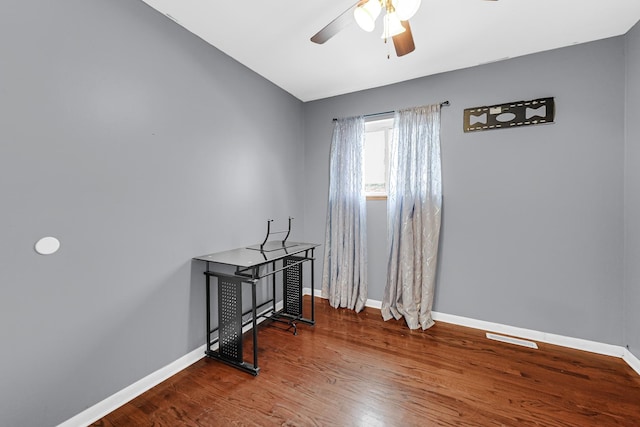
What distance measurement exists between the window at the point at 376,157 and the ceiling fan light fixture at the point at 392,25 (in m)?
1.59

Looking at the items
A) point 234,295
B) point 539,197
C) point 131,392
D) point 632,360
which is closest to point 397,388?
point 234,295

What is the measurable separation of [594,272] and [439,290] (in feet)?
4.08

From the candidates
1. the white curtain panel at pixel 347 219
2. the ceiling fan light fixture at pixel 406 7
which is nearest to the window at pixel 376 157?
the white curtain panel at pixel 347 219

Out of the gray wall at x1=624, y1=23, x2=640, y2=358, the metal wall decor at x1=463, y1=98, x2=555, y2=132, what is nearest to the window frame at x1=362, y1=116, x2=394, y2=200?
the metal wall decor at x1=463, y1=98, x2=555, y2=132

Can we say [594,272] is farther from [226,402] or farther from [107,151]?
[107,151]

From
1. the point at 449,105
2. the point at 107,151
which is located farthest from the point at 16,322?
the point at 449,105

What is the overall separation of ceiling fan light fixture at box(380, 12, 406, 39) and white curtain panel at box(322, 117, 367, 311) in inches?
61.6

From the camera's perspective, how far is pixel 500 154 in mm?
2521

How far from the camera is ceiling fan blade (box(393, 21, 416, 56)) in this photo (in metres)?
1.55

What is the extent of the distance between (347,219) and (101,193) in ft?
7.56

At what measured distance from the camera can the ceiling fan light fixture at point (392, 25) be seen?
146 cm

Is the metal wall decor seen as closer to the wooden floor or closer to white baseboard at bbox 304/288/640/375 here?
white baseboard at bbox 304/288/640/375

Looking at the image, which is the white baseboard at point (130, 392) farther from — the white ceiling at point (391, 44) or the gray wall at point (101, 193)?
the white ceiling at point (391, 44)

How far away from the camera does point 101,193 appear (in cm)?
155
